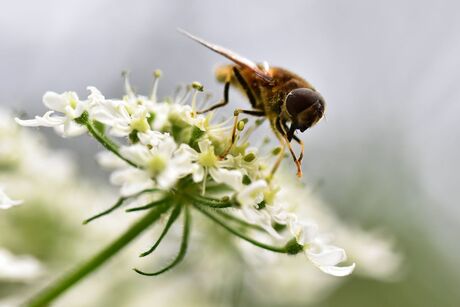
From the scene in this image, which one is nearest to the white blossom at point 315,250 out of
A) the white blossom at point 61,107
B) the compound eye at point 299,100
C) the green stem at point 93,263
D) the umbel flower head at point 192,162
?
the umbel flower head at point 192,162

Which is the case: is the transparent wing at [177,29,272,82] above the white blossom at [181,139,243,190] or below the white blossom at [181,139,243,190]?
above

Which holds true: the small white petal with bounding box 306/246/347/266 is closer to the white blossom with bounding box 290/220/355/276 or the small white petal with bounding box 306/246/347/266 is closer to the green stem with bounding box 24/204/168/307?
the white blossom with bounding box 290/220/355/276

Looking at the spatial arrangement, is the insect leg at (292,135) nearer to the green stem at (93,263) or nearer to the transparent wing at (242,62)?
the transparent wing at (242,62)

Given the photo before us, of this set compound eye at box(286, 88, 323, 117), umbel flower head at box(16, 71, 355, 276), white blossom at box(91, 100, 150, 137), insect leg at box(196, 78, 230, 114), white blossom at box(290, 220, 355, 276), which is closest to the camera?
umbel flower head at box(16, 71, 355, 276)

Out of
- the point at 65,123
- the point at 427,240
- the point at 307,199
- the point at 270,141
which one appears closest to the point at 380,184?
the point at 427,240

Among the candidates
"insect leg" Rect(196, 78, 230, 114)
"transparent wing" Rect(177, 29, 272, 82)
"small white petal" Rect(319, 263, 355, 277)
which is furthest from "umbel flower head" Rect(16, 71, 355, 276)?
"transparent wing" Rect(177, 29, 272, 82)
